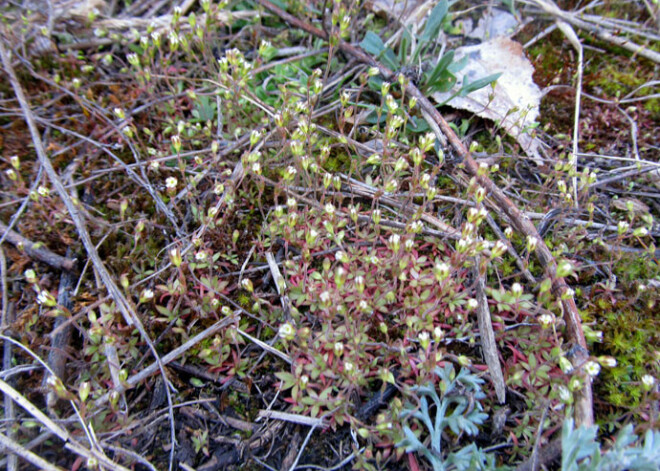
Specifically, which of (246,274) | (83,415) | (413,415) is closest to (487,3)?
(246,274)

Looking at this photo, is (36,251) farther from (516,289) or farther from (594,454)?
(594,454)

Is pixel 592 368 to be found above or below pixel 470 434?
above

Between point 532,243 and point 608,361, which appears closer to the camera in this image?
point 608,361

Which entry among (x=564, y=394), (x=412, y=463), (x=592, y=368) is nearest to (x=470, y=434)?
(x=412, y=463)

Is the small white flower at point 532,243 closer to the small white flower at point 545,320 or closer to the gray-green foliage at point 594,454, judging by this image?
the small white flower at point 545,320

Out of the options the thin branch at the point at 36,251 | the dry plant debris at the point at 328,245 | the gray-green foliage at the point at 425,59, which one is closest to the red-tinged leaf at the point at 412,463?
the dry plant debris at the point at 328,245
